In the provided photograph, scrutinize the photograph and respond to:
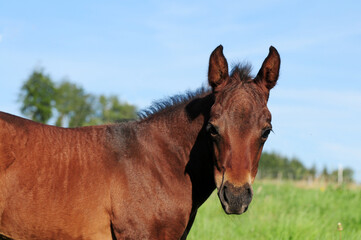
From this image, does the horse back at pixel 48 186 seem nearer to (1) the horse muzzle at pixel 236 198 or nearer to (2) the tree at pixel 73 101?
(1) the horse muzzle at pixel 236 198

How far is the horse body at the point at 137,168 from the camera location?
12.2 feet

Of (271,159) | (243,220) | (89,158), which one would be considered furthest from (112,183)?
(271,159)

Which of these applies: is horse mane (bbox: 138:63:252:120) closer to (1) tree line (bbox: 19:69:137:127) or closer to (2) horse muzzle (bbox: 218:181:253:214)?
(2) horse muzzle (bbox: 218:181:253:214)

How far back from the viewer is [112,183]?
13.1ft

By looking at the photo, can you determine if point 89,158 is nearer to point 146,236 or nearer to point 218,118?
point 146,236

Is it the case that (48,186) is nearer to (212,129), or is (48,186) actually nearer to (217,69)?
(212,129)

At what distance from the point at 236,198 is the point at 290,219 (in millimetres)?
5272

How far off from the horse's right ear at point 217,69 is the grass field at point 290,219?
163 cm

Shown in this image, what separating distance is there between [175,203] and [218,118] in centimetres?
104

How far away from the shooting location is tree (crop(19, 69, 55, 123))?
172ft

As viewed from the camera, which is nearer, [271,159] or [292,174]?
[292,174]

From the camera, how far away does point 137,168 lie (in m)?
4.12

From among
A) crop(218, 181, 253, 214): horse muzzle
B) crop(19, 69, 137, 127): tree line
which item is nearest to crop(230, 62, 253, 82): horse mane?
crop(218, 181, 253, 214): horse muzzle

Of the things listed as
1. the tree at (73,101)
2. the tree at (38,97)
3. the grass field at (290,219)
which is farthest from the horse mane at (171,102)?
the tree at (73,101)
